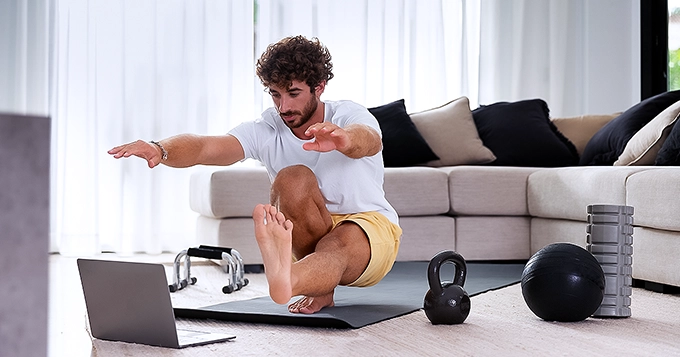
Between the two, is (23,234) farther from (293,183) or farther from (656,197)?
(656,197)

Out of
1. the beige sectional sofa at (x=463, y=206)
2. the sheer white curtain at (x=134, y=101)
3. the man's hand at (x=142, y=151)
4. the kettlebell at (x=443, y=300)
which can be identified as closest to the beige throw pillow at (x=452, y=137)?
the beige sectional sofa at (x=463, y=206)

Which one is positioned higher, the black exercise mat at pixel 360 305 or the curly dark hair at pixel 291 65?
the curly dark hair at pixel 291 65

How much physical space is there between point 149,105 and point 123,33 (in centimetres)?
50

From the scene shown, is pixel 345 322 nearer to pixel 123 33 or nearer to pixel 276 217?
pixel 276 217

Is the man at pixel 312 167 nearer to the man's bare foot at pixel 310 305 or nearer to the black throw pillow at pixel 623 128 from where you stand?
the man's bare foot at pixel 310 305

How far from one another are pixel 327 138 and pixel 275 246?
0.30 metres

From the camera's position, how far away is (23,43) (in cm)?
494

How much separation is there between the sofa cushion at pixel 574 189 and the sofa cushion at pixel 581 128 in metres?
0.86

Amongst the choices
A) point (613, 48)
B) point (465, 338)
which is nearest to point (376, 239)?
point (465, 338)

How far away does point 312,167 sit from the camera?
8.29 feet

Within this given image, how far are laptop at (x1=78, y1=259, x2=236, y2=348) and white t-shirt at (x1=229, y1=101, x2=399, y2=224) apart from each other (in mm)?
627

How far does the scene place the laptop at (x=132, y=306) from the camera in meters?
1.89

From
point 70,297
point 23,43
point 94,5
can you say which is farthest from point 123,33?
point 70,297

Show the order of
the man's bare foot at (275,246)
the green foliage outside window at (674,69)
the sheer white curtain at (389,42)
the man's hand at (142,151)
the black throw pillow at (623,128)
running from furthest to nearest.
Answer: the green foliage outside window at (674,69) → the sheer white curtain at (389,42) → the black throw pillow at (623,128) → the man's hand at (142,151) → the man's bare foot at (275,246)
